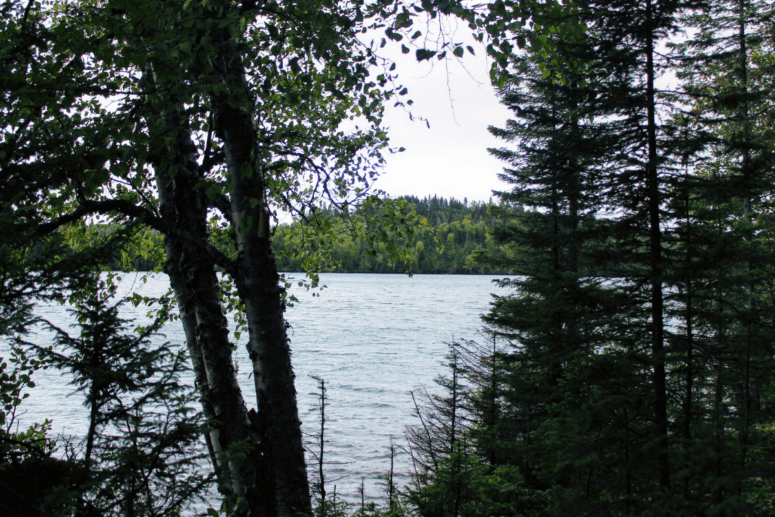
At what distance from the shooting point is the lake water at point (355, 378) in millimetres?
14547

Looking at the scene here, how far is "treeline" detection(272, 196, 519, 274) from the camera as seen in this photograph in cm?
553

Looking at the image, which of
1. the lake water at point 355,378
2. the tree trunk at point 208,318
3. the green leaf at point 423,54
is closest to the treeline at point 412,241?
the tree trunk at point 208,318

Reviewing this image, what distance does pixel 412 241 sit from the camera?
16.9 ft

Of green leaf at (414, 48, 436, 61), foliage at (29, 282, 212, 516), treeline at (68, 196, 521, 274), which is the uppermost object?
green leaf at (414, 48, 436, 61)

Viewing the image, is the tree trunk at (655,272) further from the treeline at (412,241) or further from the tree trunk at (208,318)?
the tree trunk at (208,318)

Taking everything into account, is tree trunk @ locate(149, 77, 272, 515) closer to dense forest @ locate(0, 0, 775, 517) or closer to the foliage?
dense forest @ locate(0, 0, 775, 517)

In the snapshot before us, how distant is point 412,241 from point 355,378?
1864 cm

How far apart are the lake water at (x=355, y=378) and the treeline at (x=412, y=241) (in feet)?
7.75

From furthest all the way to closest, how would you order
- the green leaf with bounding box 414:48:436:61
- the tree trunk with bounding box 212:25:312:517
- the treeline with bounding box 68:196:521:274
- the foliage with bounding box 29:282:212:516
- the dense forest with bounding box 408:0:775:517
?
the treeline with bounding box 68:196:521:274 < the dense forest with bounding box 408:0:775:517 < the tree trunk with bounding box 212:25:312:517 < the green leaf with bounding box 414:48:436:61 < the foliage with bounding box 29:282:212:516

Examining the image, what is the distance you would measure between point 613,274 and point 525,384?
359 centimetres

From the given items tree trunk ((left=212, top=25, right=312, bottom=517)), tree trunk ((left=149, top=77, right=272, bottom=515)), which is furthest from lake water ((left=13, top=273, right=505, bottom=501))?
tree trunk ((left=149, top=77, right=272, bottom=515))

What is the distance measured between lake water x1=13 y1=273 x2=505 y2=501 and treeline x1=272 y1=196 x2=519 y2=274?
2.36 metres

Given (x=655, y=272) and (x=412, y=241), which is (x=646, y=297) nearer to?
(x=655, y=272)

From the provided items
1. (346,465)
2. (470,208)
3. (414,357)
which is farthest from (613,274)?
(470,208)
